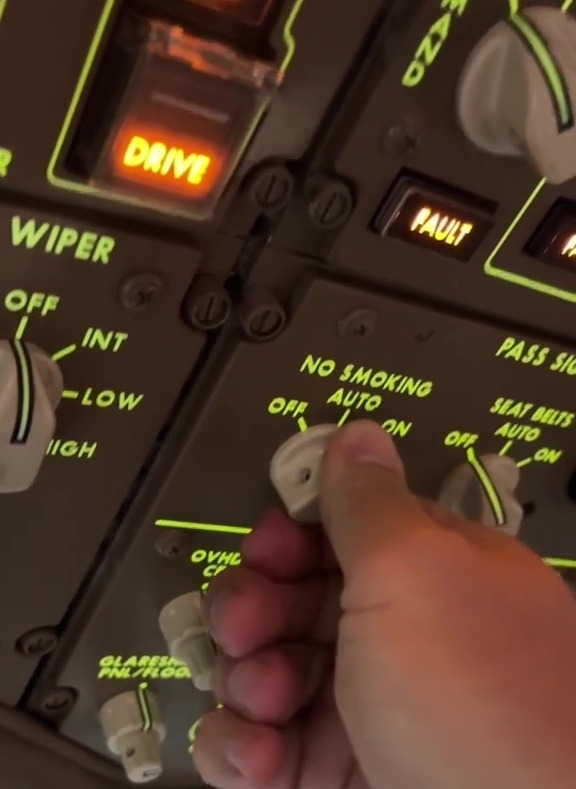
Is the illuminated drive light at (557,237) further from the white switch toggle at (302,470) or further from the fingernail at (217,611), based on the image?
the fingernail at (217,611)

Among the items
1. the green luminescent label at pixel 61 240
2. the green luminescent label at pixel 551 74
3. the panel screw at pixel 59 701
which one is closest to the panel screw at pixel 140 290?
the green luminescent label at pixel 61 240

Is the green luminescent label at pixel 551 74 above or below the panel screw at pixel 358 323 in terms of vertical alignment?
above

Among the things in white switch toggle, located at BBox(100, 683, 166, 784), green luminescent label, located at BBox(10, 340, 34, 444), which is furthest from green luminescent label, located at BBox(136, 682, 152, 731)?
green luminescent label, located at BBox(10, 340, 34, 444)

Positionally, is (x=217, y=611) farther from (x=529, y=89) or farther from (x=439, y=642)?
(x=529, y=89)

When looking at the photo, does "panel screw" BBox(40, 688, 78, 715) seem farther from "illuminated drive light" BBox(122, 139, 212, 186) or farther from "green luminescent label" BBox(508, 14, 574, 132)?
"green luminescent label" BBox(508, 14, 574, 132)

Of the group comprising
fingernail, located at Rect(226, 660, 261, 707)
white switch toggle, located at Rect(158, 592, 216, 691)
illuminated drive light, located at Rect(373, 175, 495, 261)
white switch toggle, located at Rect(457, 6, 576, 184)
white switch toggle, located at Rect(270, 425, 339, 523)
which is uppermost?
white switch toggle, located at Rect(457, 6, 576, 184)

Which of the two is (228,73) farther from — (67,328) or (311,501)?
(311,501)

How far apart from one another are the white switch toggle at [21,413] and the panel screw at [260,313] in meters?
0.12

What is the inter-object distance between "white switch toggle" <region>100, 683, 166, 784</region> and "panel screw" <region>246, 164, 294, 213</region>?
433 millimetres

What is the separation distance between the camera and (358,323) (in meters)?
0.56

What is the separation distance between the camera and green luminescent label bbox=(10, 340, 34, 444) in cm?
47

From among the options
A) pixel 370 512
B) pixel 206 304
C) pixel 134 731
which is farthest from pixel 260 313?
pixel 134 731

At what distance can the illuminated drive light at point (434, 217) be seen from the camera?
508mm

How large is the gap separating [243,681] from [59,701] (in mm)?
163
